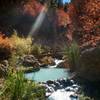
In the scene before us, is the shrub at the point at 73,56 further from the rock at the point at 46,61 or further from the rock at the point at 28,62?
the rock at the point at 46,61

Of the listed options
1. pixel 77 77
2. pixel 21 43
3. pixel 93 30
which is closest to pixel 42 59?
pixel 21 43

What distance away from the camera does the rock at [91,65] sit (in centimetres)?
1202

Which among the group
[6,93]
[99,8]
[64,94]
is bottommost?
[64,94]

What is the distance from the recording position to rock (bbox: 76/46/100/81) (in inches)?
473

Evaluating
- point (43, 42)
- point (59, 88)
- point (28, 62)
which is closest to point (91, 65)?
point (59, 88)

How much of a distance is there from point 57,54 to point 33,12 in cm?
1371

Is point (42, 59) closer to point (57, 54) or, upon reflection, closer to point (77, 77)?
point (57, 54)

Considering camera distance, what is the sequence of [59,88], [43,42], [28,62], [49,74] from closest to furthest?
[59,88] < [49,74] < [28,62] < [43,42]

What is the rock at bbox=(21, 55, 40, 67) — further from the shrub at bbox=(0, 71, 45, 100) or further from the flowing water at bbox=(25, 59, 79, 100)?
the shrub at bbox=(0, 71, 45, 100)

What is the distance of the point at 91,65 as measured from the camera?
40.2 feet

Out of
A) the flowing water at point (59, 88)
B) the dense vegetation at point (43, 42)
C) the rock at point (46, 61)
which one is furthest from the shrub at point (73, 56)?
the rock at point (46, 61)

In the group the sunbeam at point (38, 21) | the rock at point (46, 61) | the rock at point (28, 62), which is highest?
the sunbeam at point (38, 21)

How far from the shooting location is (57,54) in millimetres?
21531

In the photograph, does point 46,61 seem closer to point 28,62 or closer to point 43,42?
point 28,62
